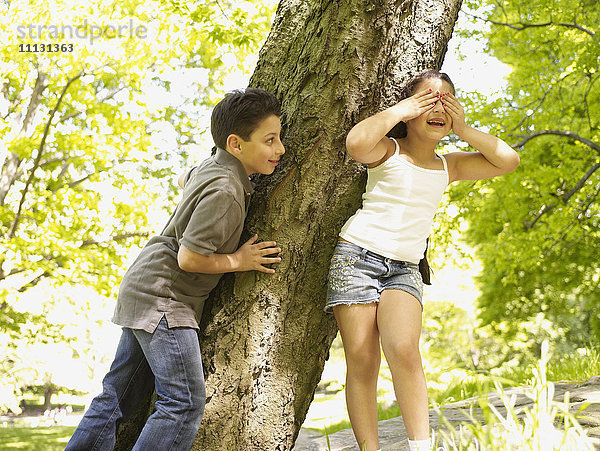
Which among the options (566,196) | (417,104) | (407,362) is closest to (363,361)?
(407,362)

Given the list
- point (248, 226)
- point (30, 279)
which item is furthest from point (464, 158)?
point (30, 279)

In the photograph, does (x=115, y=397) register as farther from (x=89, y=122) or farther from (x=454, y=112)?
(x=89, y=122)

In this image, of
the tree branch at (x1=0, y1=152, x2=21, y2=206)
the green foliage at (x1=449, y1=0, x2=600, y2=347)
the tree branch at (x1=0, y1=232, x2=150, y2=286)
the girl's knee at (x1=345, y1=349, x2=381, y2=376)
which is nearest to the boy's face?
the girl's knee at (x1=345, y1=349, x2=381, y2=376)

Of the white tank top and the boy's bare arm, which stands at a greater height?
the white tank top

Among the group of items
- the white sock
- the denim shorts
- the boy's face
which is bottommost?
the white sock

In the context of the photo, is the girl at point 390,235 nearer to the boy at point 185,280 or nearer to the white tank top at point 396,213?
the white tank top at point 396,213

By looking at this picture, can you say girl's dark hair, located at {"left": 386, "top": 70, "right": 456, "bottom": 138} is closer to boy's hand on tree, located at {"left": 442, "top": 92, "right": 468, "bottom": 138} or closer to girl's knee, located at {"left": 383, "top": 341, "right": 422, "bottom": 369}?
boy's hand on tree, located at {"left": 442, "top": 92, "right": 468, "bottom": 138}

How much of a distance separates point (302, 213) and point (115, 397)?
1.10 metres

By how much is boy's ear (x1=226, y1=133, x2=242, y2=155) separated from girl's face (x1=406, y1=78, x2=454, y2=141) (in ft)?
2.39

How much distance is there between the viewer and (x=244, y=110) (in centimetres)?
222

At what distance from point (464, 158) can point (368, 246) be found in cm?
60

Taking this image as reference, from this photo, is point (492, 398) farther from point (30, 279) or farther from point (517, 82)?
point (30, 279)

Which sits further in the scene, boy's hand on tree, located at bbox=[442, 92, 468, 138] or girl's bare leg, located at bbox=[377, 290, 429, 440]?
boy's hand on tree, located at bbox=[442, 92, 468, 138]

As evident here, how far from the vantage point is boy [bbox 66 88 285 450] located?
2.07m
